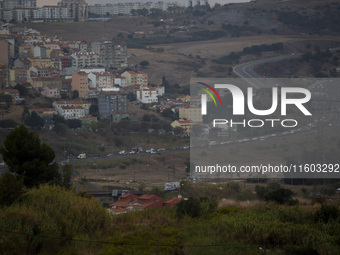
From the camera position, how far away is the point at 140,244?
13.3 feet

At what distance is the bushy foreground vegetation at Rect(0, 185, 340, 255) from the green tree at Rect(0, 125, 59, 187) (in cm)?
104

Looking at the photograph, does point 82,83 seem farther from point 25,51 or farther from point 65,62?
point 25,51

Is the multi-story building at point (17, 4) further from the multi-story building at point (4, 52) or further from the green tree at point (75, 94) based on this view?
the green tree at point (75, 94)

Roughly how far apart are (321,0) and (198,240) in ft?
127

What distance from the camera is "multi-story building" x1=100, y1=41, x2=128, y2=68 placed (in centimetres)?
2902

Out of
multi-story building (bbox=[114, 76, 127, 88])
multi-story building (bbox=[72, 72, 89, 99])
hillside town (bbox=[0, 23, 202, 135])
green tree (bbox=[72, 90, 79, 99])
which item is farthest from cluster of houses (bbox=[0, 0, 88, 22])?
green tree (bbox=[72, 90, 79, 99])

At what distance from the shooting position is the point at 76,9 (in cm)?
4238

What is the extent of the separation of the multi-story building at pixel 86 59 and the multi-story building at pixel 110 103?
6.13 m

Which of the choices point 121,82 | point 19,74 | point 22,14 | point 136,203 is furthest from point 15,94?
point 22,14

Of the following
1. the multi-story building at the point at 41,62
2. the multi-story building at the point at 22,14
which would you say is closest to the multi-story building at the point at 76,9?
the multi-story building at the point at 22,14

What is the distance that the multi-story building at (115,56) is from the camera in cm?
2902

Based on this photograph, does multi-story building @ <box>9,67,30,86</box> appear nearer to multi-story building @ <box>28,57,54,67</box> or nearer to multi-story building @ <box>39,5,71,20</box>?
multi-story building @ <box>28,57,54,67</box>

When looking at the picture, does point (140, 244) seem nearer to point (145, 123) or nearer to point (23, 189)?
point (23, 189)

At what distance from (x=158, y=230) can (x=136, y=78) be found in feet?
68.5
